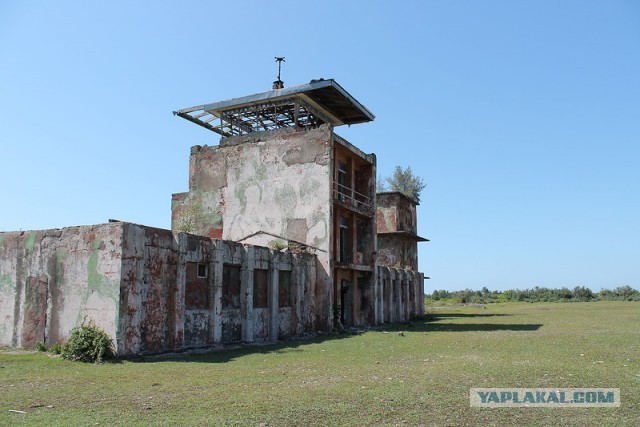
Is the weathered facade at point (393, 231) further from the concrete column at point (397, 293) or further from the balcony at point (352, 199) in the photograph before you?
the balcony at point (352, 199)

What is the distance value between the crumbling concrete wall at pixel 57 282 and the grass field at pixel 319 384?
1.20m

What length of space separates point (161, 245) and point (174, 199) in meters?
13.1

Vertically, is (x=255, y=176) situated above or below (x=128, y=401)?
above

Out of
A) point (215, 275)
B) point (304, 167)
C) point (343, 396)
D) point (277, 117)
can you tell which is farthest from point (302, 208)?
point (343, 396)

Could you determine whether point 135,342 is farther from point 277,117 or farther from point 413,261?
point 413,261

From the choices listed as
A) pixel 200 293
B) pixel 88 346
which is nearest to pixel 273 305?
pixel 200 293

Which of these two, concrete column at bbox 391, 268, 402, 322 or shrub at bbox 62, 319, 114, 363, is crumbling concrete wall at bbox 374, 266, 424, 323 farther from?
shrub at bbox 62, 319, 114, 363

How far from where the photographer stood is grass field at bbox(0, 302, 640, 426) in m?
7.14

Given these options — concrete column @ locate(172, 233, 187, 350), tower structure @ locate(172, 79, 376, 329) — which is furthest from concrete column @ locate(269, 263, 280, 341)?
concrete column @ locate(172, 233, 187, 350)

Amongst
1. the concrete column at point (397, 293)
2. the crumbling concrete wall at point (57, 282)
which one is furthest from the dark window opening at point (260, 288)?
the concrete column at point (397, 293)

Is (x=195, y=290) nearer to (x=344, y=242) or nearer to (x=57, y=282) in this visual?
(x=57, y=282)

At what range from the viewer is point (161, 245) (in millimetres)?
14906

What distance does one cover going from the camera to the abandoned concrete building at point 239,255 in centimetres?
1428

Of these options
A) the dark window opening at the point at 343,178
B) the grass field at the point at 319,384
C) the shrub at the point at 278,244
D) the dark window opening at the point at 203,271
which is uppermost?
the dark window opening at the point at 343,178
